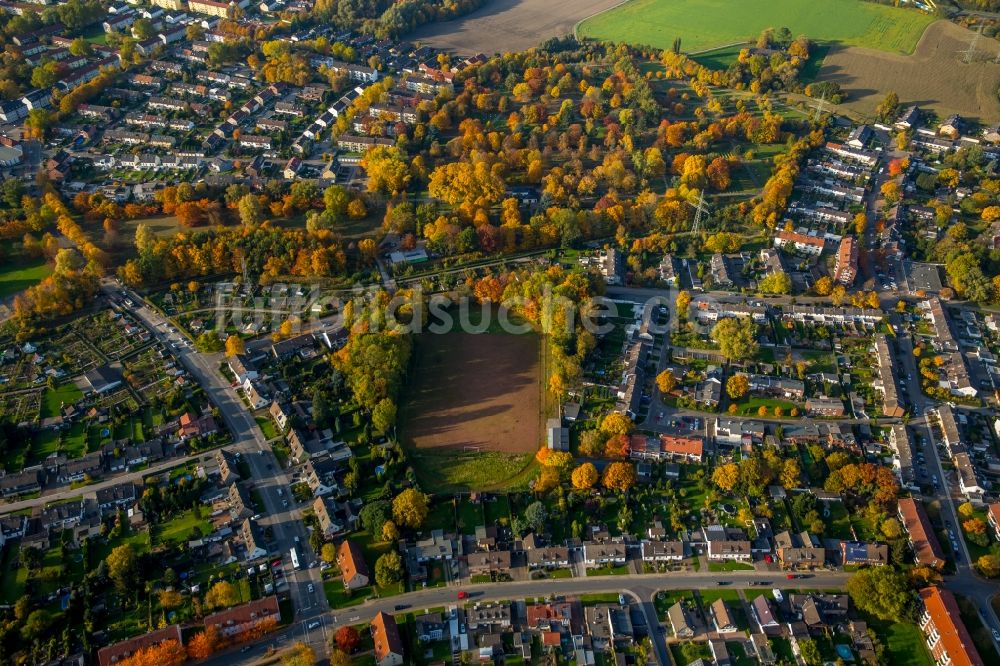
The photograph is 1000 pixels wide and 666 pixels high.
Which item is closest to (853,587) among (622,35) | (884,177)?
(884,177)

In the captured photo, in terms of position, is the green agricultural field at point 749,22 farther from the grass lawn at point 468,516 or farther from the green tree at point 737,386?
the grass lawn at point 468,516

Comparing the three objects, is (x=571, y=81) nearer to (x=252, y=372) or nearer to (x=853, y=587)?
A: (x=252, y=372)

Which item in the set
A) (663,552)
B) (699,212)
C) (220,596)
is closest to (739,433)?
(663,552)

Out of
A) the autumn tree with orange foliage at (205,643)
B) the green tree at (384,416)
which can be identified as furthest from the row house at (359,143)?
the autumn tree with orange foliage at (205,643)

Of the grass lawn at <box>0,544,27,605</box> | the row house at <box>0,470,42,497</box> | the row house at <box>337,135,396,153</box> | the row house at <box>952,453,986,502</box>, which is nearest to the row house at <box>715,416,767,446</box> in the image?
the row house at <box>952,453,986,502</box>

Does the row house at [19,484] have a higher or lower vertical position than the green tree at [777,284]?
lower

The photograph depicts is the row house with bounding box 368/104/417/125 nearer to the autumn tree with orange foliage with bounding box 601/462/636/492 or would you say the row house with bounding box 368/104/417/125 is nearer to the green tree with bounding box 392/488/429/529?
the green tree with bounding box 392/488/429/529
